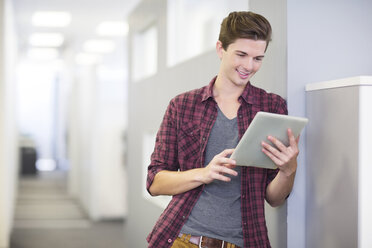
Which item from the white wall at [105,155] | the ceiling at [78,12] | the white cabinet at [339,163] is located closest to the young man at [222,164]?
the white cabinet at [339,163]

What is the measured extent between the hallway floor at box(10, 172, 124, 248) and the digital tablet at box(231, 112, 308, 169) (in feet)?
11.6

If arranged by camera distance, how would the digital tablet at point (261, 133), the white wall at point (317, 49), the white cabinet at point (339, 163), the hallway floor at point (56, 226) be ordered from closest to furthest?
the digital tablet at point (261, 133)
the white cabinet at point (339, 163)
the white wall at point (317, 49)
the hallway floor at point (56, 226)

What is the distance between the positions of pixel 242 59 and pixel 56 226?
4.73 meters

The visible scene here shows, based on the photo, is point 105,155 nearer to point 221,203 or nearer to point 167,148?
point 167,148

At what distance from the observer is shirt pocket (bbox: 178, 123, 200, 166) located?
1703 mm

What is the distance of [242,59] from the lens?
1.60m

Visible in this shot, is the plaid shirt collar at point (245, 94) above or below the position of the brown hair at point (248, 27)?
below

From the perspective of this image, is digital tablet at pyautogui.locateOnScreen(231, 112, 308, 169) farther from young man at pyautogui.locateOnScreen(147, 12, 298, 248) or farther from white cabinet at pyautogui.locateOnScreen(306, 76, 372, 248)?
white cabinet at pyautogui.locateOnScreen(306, 76, 372, 248)

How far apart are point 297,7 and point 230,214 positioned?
31.8 inches

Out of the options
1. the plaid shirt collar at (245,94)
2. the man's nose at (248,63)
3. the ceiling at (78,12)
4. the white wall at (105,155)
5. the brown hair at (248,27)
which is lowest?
the white wall at (105,155)

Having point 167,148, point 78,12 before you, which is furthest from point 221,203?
point 78,12

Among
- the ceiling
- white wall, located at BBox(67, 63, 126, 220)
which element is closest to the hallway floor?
white wall, located at BBox(67, 63, 126, 220)

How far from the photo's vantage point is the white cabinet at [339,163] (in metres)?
1.66

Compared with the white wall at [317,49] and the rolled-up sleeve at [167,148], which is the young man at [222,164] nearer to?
the rolled-up sleeve at [167,148]
